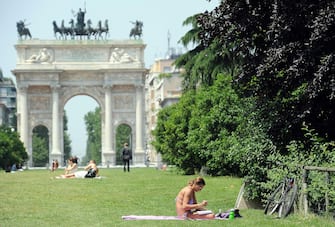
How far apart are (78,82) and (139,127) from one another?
8.34 m

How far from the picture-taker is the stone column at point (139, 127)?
84.1 m

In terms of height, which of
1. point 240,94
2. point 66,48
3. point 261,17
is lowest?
point 240,94

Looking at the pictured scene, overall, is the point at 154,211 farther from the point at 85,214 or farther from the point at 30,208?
the point at 30,208

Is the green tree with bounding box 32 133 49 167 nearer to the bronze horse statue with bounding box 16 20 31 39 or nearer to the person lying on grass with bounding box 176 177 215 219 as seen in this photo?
the bronze horse statue with bounding box 16 20 31 39

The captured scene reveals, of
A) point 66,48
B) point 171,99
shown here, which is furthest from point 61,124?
point 171,99

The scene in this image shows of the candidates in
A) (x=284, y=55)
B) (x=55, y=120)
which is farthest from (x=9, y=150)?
(x=284, y=55)

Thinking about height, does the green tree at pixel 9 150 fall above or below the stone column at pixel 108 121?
below

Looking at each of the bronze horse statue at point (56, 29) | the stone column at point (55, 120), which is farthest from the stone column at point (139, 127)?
the bronze horse statue at point (56, 29)

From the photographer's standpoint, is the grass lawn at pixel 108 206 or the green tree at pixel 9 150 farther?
the green tree at pixel 9 150

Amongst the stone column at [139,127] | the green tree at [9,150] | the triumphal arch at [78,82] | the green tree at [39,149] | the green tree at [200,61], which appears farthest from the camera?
the green tree at [39,149]

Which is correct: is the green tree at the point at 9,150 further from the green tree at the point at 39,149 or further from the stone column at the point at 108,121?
the green tree at the point at 39,149

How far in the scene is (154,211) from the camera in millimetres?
16078

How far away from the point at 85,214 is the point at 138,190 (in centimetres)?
808

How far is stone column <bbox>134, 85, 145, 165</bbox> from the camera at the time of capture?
276ft
